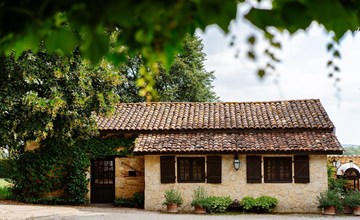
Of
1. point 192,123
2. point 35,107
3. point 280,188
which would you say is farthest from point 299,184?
point 35,107

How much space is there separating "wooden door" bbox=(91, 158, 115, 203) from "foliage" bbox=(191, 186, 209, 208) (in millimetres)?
4036

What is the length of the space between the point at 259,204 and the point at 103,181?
700 cm

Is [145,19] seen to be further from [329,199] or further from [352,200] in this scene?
[352,200]

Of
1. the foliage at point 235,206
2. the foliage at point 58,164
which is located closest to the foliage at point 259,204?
the foliage at point 235,206

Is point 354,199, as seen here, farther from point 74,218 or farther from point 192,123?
point 74,218

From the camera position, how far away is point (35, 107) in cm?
1556

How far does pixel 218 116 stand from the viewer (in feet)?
72.6

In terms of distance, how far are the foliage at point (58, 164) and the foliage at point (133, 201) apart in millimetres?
1637

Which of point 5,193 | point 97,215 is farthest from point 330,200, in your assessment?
point 5,193

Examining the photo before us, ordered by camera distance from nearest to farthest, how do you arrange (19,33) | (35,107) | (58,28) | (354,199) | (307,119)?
(19,33) → (58,28) → (35,107) → (354,199) → (307,119)

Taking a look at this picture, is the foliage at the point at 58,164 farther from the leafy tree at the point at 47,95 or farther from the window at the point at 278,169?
the window at the point at 278,169

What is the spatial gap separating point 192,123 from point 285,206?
17.4 feet

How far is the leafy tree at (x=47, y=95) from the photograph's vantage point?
51.5 ft

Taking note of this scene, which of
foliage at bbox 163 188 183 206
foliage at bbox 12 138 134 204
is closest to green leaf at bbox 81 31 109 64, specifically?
foliage at bbox 163 188 183 206
